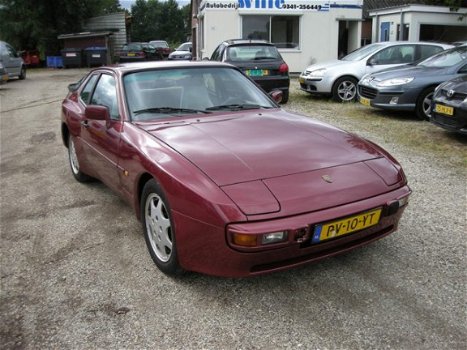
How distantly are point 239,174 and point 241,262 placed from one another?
54 centimetres

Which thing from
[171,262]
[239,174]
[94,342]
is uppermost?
[239,174]

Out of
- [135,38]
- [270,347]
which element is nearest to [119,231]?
[270,347]

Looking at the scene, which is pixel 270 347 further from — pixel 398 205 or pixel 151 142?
pixel 151 142

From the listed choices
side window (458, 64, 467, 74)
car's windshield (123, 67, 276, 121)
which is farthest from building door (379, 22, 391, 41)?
car's windshield (123, 67, 276, 121)

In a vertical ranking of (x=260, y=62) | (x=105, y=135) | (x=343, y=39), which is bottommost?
(x=105, y=135)

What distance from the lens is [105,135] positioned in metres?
4.27

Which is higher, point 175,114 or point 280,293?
point 175,114

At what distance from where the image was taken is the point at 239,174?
298 cm

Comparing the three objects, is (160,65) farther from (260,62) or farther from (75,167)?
(260,62)

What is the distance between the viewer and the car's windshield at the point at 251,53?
11547 mm

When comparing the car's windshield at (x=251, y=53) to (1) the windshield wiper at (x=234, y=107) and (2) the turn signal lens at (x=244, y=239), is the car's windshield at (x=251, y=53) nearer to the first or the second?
(1) the windshield wiper at (x=234, y=107)

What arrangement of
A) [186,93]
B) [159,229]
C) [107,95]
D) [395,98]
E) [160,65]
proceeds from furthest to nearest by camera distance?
[395,98] → [107,95] → [160,65] → [186,93] → [159,229]

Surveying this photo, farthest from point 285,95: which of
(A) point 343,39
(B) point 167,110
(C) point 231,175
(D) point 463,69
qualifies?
(A) point 343,39

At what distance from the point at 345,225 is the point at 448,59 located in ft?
25.7
